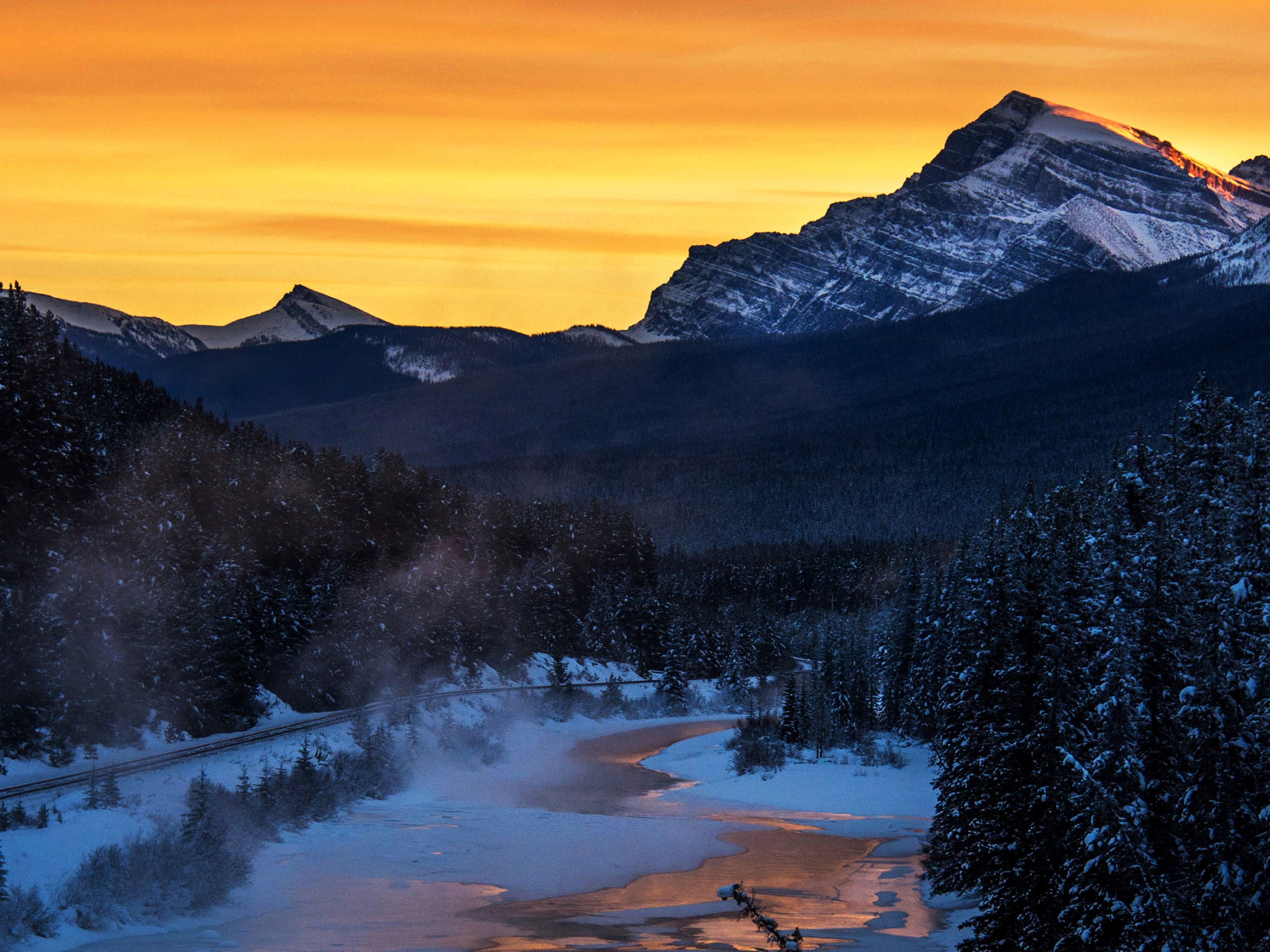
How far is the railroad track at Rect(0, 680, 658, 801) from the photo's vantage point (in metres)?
41.1

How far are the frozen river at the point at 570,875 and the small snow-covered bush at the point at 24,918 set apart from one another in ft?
3.45

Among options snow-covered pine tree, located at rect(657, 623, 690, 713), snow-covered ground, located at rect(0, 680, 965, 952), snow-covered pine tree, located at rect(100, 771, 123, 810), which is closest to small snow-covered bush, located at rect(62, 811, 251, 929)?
snow-covered ground, located at rect(0, 680, 965, 952)

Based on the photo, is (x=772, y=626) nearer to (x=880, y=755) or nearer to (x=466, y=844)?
(x=880, y=755)

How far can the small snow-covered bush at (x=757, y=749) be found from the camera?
69562 millimetres

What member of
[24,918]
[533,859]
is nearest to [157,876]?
[24,918]

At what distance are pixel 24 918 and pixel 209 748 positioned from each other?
73.7 ft

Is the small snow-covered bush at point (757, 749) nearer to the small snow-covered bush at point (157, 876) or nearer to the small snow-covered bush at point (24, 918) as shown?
the small snow-covered bush at point (157, 876)

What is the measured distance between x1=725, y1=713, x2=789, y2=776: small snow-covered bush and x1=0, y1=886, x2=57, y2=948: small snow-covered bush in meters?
41.8

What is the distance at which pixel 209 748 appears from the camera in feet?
170

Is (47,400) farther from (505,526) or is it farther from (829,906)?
(505,526)

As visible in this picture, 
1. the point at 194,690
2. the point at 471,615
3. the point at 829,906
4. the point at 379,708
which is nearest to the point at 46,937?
the point at 829,906

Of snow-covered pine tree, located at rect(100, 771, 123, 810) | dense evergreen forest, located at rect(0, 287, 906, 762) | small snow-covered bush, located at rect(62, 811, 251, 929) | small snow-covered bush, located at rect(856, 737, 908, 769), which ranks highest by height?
dense evergreen forest, located at rect(0, 287, 906, 762)

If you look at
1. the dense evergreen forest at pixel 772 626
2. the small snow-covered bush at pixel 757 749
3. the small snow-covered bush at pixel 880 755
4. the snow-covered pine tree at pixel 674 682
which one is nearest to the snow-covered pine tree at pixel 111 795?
the dense evergreen forest at pixel 772 626

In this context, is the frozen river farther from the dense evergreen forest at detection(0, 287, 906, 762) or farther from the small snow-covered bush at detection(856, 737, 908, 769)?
the dense evergreen forest at detection(0, 287, 906, 762)
